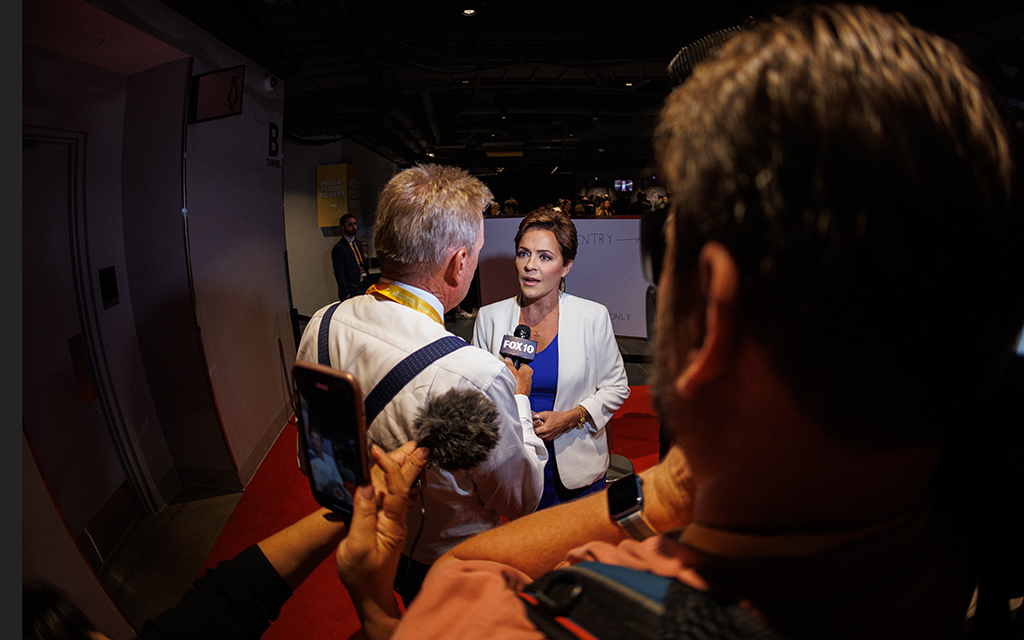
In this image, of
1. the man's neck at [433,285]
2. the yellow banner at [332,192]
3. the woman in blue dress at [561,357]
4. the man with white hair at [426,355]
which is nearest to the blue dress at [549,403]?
the woman in blue dress at [561,357]

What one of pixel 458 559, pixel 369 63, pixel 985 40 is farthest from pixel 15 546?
pixel 985 40

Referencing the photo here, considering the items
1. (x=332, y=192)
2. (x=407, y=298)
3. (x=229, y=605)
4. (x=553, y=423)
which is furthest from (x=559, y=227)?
(x=332, y=192)

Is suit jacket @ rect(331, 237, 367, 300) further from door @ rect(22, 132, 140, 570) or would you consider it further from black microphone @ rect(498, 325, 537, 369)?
black microphone @ rect(498, 325, 537, 369)

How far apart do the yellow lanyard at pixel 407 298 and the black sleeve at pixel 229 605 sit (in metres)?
0.71

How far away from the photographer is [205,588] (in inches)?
36.5

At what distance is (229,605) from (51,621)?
34cm

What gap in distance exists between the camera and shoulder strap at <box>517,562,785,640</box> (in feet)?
1.23

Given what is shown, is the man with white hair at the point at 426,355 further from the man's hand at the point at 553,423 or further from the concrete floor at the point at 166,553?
the concrete floor at the point at 166,553

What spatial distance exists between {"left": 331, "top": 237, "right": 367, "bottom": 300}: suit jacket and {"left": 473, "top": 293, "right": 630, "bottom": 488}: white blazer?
4.60m

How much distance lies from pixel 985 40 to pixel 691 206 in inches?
302

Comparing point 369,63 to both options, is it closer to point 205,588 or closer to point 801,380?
point 205,588

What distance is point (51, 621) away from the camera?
2.86 feet

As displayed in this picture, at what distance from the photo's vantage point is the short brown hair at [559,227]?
2414 millimetres

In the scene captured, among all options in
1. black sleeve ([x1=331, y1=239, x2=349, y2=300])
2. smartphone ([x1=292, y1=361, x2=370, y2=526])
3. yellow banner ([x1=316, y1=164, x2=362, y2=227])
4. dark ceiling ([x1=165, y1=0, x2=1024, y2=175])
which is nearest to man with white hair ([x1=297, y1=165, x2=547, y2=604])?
smartphone ([x1=292, y1=361, x2=370, y2=526])
